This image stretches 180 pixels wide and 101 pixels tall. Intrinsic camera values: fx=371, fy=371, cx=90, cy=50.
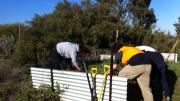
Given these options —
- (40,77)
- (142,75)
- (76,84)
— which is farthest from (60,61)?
(142,75)

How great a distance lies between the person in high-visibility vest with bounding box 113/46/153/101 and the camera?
721cm

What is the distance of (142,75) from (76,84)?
4.59 feet

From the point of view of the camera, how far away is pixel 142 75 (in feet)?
24.0

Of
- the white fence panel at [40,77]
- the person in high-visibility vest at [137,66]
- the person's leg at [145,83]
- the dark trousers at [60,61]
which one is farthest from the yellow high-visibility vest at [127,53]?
the dark trousers at [60,61]

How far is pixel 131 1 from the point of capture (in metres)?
34.6

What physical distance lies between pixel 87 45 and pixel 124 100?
41.7 feet

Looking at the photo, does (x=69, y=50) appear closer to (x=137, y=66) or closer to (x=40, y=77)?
(x=40, y=77)

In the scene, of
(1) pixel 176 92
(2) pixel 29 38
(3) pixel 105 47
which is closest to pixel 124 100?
(1) pixel 176 92

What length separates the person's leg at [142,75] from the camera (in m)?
7.20

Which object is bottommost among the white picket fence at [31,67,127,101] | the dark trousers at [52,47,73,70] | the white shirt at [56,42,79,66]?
the white picket fence at [31,67,127,101]

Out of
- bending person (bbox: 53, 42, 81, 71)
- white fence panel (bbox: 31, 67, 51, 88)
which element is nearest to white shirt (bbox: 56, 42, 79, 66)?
bending person (bbox: 53, 42, 81, 71)

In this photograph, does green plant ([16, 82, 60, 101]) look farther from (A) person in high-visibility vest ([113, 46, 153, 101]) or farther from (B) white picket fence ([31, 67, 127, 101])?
(A) person in high-visibility vest ([113, 46, 153, 101])

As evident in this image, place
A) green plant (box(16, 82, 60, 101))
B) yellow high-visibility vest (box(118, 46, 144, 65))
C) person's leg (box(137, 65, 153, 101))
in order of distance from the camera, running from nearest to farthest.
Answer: person's leg (box(137, 65, 153, 101)), yellow high-visibility vest (box(118, 46, 144, 65)), green plant (box(16, 82, 60, 101))

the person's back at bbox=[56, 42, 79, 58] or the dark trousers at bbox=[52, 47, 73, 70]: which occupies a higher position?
the person's back at bbox=[56, 42, 79, 58]
